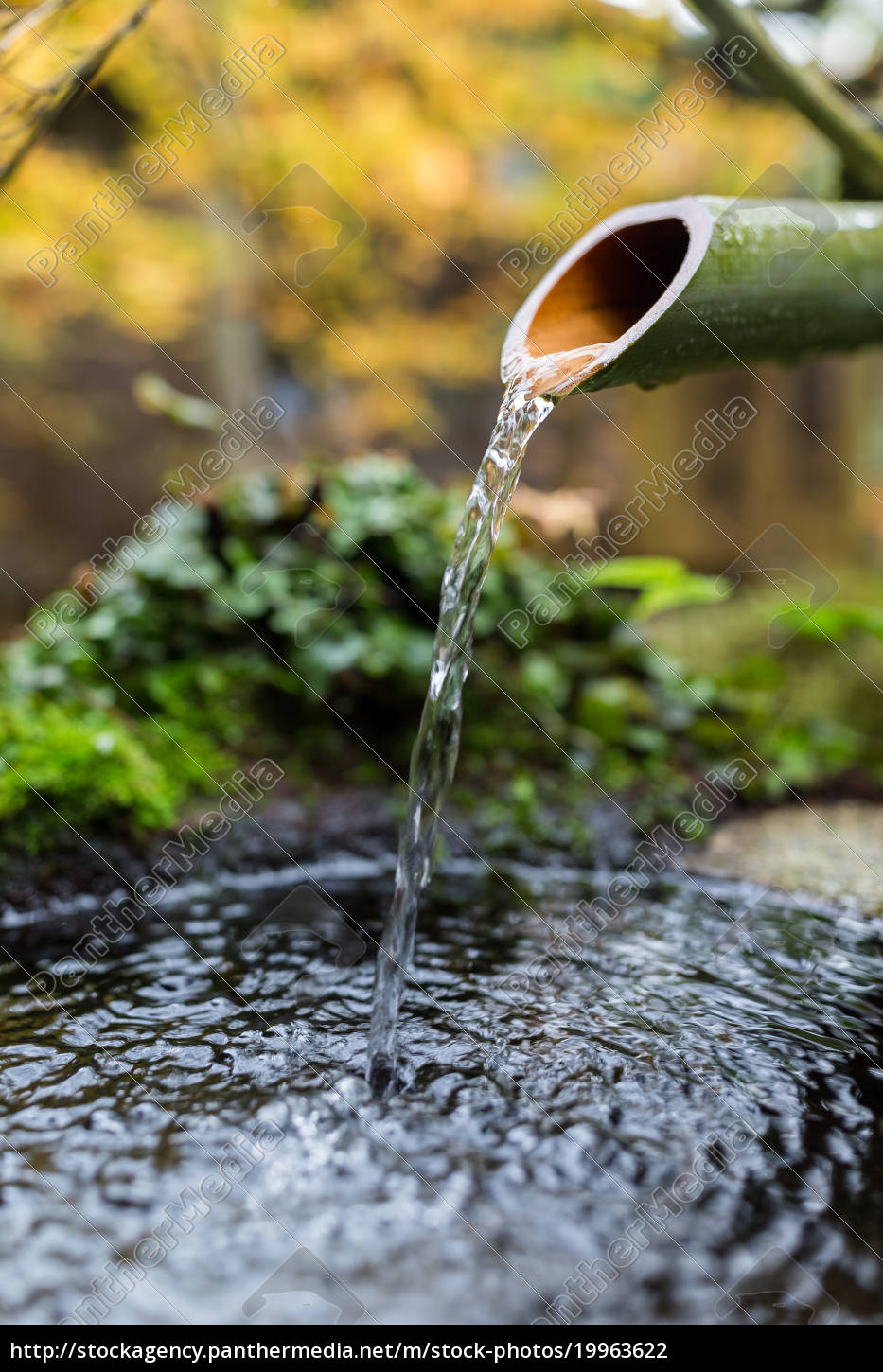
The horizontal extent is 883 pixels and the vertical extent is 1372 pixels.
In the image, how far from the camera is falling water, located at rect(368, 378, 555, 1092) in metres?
2.48

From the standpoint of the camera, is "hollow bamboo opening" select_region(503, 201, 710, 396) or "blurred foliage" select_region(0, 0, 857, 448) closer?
"hollow bamboo opening" select_region(503, 201, 710, 396)

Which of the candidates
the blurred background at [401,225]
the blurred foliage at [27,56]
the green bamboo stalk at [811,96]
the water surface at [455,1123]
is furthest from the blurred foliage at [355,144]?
the water surface at [455,1123]

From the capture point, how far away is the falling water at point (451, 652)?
2482mm

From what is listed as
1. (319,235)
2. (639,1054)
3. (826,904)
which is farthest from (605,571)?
(319,235)

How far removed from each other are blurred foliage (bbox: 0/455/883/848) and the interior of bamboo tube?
4.82 feet

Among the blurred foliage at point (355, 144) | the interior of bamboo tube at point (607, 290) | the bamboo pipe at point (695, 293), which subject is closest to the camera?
the bamboo pipe at point (695, 293)

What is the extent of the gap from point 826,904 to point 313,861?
1.80 metres

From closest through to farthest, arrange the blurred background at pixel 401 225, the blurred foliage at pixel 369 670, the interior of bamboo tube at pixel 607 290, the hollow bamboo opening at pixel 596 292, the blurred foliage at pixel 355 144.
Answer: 1. the hollow bamboo opening at pixel 596 292
2. the interior of bamboo tube at pixel 607 290
3. the blurred foliage at pixel 369 670
4. the blurred background at pixel 401 225
5. the blurred foliage at pixel 355 144

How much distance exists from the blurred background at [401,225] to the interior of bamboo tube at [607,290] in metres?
1.55

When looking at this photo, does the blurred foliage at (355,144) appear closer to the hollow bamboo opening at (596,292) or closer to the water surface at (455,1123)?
the hollow bamboo opening at (596,292)

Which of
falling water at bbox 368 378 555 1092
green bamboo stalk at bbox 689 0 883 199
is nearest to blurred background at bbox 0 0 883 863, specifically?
green bamboo stalk at bbox 689 0 883 199

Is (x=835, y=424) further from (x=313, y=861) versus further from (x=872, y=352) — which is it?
(x=313, y=861)

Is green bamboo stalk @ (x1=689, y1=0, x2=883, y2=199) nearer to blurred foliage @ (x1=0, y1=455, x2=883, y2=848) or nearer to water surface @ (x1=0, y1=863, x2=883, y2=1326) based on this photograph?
blurred foliage @ (x1=0, y1=455, x2=883, y2=848)

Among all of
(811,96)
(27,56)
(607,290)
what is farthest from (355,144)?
(607,290)
